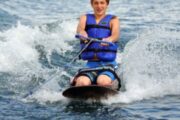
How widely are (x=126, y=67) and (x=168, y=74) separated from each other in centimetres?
92

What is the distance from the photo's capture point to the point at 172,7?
22641 mm

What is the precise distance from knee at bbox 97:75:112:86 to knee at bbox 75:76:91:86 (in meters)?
0.17

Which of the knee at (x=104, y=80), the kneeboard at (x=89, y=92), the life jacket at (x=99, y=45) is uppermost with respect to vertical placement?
the life jacket at (x=99, y=45)

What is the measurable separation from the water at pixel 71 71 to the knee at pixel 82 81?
1.17ft

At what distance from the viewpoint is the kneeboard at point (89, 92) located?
8.34 m

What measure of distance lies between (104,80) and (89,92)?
345mm

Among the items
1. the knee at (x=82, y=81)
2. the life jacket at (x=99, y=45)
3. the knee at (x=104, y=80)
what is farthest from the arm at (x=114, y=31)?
the knee at (x=82, y=81)

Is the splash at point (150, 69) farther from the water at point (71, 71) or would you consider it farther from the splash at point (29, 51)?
the splash at point (29, 51)

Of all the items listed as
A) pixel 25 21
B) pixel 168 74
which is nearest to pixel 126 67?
pixel 168 74

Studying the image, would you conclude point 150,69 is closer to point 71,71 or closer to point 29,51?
point 71,71

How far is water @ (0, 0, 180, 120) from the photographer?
8227mm

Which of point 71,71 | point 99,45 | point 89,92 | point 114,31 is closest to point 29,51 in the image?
point 71,71

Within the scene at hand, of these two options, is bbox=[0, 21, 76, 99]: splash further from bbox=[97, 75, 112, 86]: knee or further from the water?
bbox=[97, 75, 112, 86]: knee

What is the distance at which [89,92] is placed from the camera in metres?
8.45
